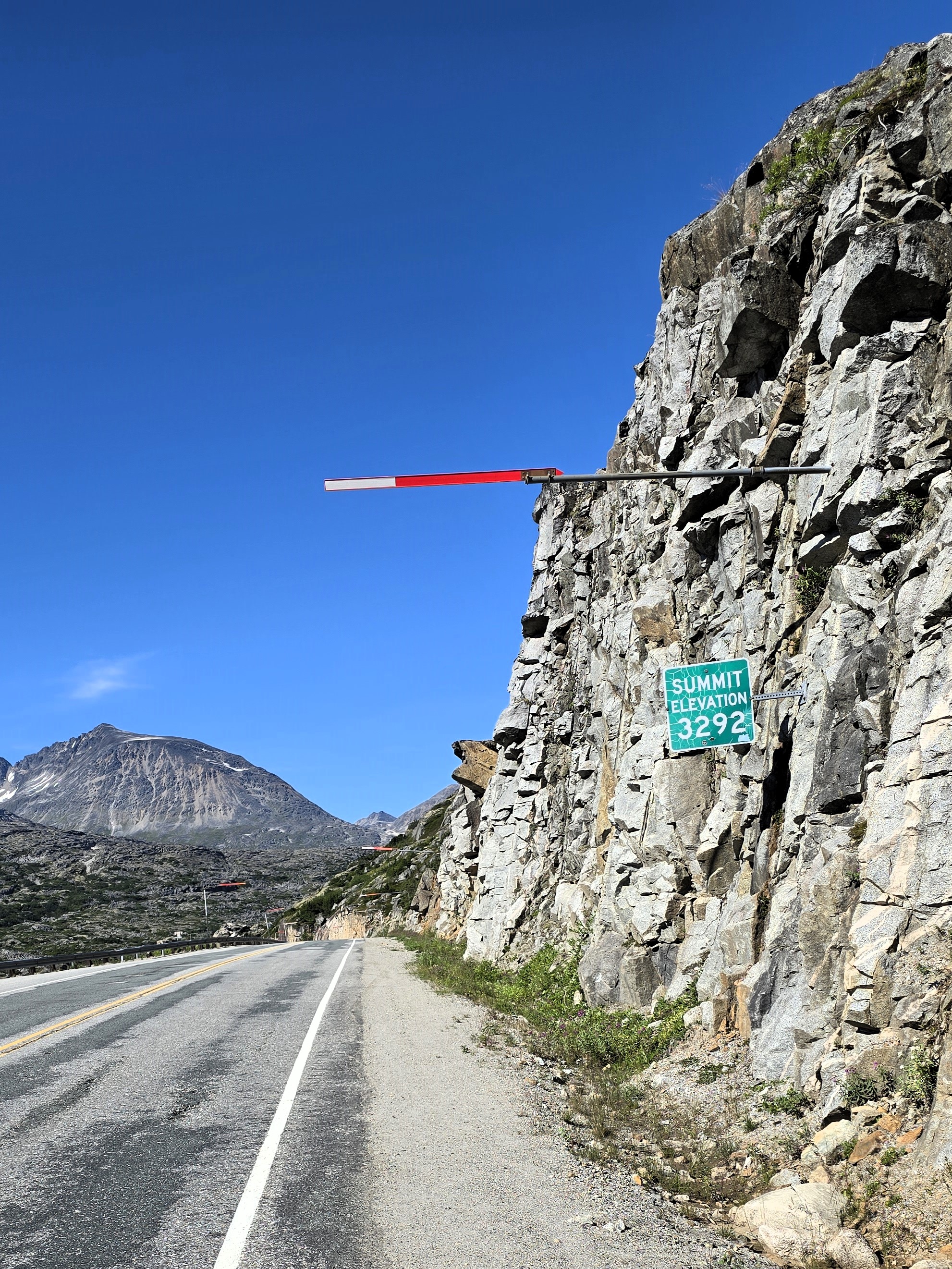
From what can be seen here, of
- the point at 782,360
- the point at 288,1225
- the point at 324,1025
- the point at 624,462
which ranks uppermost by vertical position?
the point at 624,462

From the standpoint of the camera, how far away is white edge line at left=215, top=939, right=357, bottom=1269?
18.0 ft

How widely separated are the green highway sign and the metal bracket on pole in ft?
1.70

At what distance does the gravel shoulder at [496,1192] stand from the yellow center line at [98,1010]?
612 cm

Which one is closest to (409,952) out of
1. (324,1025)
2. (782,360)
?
(324,1025)

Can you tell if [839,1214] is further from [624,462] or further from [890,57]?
[624,462]

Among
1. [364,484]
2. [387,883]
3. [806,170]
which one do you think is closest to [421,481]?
[364,484]

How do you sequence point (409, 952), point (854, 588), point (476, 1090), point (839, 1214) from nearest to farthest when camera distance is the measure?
1. point (839, 1214)
2. point (476, 1090)
3. point (854, 588)
4. point (409, 952)

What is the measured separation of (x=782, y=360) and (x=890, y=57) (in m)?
5.83

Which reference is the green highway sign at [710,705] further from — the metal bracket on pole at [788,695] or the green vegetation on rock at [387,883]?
the green vegetation on rock at [387,883]

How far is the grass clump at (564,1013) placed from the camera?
12.1 meters

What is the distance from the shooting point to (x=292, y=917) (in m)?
99.9

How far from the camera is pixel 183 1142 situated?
25.7ft

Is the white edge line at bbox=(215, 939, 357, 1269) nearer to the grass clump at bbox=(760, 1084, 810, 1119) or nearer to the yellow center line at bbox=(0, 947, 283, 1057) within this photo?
the yellow center line at bbox=(0, 947, 283, 1057)

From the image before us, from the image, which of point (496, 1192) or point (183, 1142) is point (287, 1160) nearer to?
point (183, 1142)
